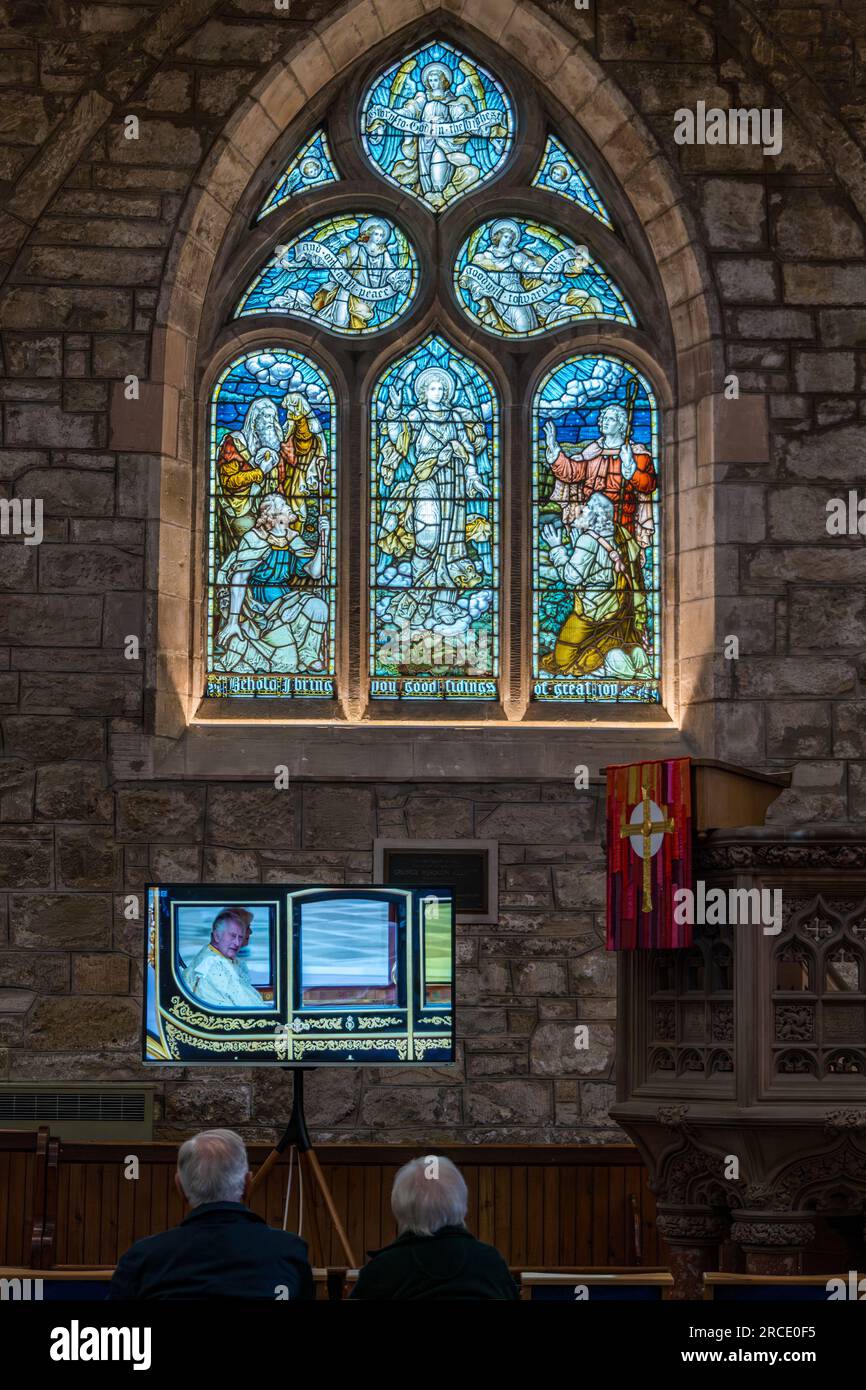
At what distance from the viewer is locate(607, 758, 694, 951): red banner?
5508mm

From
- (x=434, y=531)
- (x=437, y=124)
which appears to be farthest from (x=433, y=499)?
(x=437, y=124)

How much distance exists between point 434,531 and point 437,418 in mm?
517

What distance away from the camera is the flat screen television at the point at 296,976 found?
21.1ft

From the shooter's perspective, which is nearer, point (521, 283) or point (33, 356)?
point (33, 356)

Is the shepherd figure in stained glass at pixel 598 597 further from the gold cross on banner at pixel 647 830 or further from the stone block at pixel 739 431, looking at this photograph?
the gold cross on banner at pixel 647 830

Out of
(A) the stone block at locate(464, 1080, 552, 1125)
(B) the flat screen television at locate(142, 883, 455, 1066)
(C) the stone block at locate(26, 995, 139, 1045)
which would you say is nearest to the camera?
(B) the flat screen television at locate(142, 883, 455, 1066)

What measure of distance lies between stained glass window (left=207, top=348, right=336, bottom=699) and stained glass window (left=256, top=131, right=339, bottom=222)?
0.70 metres

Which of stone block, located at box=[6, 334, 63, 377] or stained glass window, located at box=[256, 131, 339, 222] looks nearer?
stone block, located at box=[6, 334, 63, 377]

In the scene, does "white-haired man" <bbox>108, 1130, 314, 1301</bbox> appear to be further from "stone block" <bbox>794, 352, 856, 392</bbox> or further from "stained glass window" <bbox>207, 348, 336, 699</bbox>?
"stone block" <bbox>794, 352, 856, 392</bbox>

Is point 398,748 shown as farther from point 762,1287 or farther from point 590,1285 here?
point 762,1287

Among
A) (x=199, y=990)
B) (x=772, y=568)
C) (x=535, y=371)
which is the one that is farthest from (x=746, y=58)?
(x=199, y=990)

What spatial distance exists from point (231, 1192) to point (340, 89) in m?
6.39

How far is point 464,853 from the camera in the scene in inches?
319

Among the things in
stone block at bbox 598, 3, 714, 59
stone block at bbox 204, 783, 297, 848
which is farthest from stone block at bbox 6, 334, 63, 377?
stone block at bbox 598, 3, 714, 59
